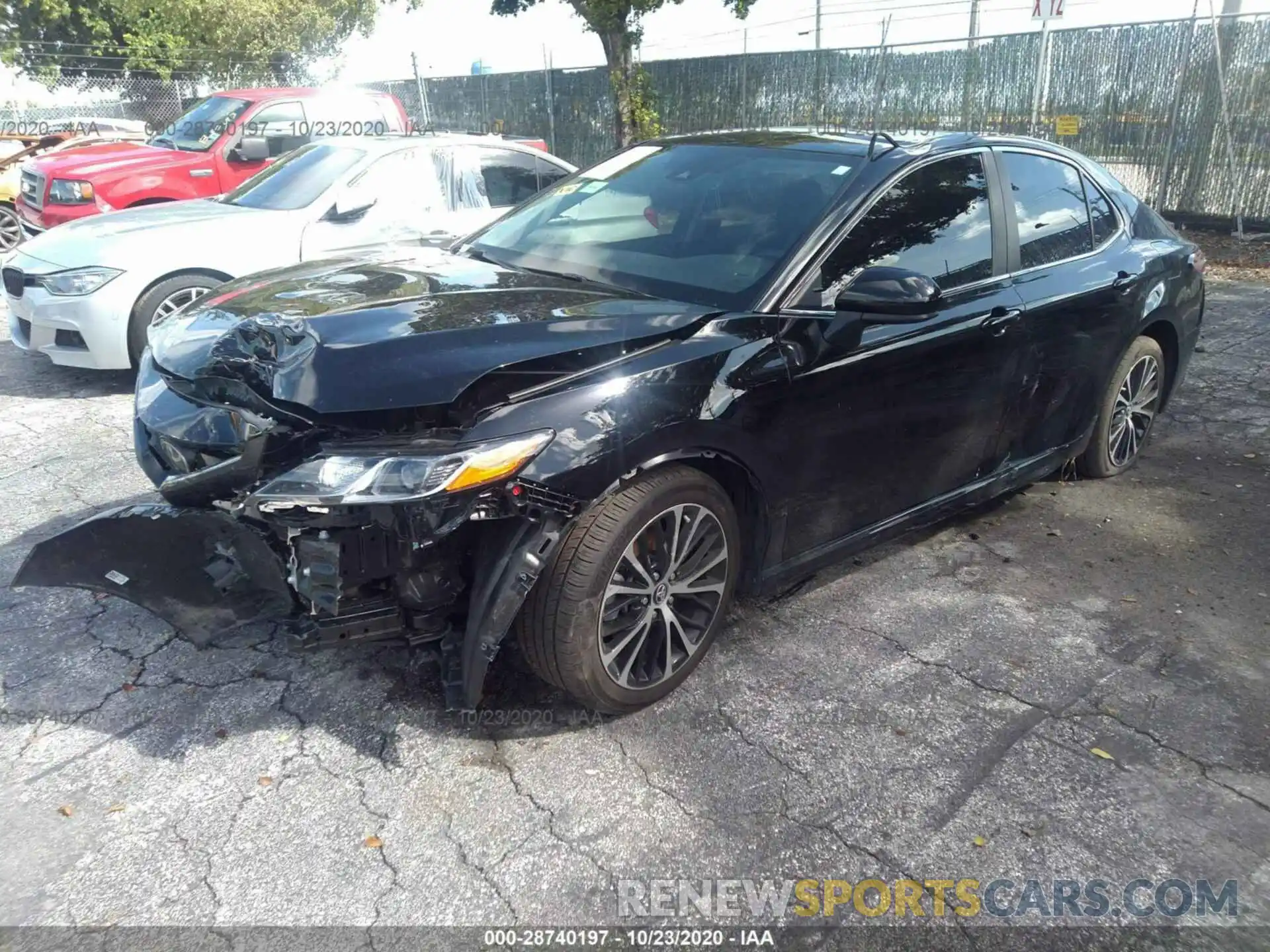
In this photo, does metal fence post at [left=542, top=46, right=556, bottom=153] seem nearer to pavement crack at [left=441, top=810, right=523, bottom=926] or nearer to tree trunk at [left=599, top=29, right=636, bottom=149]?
tree trunk at [left=599, top=29, right=636, bottom=149]

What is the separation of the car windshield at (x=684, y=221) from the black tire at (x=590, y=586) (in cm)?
70

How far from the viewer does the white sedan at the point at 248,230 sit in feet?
20.0

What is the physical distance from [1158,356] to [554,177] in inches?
191

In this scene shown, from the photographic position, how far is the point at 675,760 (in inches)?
114

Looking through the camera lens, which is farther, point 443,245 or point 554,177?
point 554,177

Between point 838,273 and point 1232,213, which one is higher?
point 838,273

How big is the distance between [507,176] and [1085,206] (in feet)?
14.9

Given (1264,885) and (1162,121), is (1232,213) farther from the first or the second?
(1264,885)

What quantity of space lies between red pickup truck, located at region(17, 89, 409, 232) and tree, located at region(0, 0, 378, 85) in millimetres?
16022

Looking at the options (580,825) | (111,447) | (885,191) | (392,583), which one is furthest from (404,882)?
(111,447)

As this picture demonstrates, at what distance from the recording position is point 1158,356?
5.05 meters

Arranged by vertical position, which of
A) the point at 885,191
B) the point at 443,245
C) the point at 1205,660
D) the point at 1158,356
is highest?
the point at 885,191

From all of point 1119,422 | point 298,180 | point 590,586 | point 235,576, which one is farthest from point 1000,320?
point 298,180

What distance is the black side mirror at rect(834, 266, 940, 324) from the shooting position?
3119 millimetres
